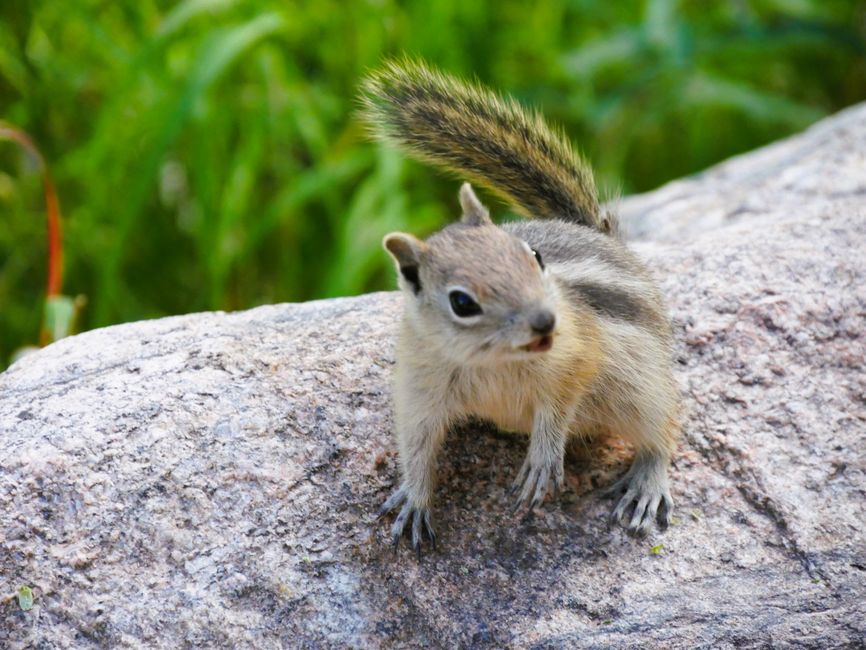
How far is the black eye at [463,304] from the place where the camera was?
6.24 ft

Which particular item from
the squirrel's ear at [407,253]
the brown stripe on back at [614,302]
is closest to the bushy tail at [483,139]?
the brown stripe on back at [614,302]

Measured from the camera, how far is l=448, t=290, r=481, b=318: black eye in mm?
1902

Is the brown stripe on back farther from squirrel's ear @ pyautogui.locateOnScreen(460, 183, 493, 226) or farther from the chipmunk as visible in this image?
squirrel's ear @ pyautogui.locateOnScreen(460, 183, 493, 226)

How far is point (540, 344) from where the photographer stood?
6.04ft

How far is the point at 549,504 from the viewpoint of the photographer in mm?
2123

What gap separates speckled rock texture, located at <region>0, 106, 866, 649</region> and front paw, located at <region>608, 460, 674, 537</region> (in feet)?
0.11

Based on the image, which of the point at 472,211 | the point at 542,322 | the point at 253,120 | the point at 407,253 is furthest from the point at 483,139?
the point at 253,120

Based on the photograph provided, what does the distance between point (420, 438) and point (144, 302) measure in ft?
7.36

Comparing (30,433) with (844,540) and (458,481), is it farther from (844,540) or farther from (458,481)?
(844,540)

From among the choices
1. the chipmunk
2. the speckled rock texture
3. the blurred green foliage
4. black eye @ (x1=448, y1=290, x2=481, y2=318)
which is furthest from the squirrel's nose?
the blurred green foliage

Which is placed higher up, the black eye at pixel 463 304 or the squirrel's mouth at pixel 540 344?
the black eye at pixel 463 304

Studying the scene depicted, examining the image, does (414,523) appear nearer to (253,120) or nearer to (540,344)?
(540,344)

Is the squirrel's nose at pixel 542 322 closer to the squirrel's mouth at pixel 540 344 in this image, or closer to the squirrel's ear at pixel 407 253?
the squirrel's mouth at pixel 540 344

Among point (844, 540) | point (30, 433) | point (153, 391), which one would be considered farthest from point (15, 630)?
point (844, 540)
